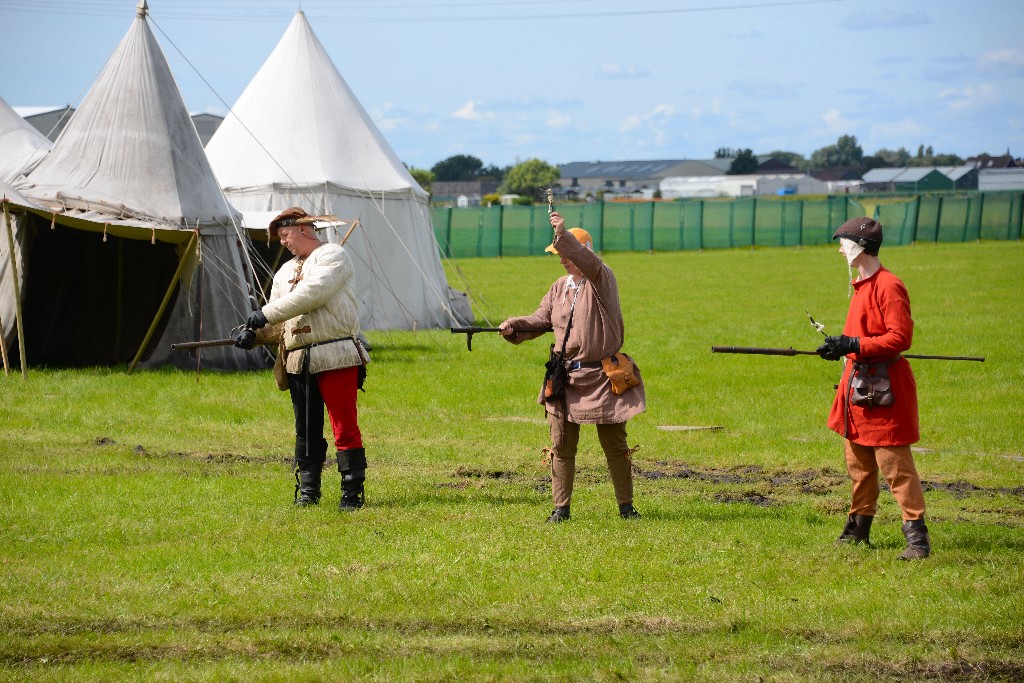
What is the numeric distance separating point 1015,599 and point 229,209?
38.8 ft

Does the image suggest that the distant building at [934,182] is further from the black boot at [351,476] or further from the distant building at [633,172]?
the black boot at [351,476]

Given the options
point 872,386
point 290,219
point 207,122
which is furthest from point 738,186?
point 872,386

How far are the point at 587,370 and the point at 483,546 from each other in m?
1.23

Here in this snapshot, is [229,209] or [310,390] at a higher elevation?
[229,209]

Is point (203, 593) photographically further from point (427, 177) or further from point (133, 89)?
point (427, 177)

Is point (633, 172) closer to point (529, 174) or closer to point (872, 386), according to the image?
point (529, 174)

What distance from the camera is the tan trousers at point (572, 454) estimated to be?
7402 mm

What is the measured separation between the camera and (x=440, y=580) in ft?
→ 20.5

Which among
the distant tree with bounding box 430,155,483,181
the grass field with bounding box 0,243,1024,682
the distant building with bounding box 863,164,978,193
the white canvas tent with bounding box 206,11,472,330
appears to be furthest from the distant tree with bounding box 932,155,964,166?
the grass field with bounding box 0,243,1024,682

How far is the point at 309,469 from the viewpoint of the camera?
8.05m

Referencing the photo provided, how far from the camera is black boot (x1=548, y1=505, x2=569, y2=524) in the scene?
7.56 meters

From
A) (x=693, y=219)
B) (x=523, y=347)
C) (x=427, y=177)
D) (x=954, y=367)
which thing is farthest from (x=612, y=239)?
(x=427, y=177)

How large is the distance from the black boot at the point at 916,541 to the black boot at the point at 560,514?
205 centimetres

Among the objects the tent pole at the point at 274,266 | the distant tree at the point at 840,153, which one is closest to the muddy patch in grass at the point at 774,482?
the tent pole at the point at 274,266
